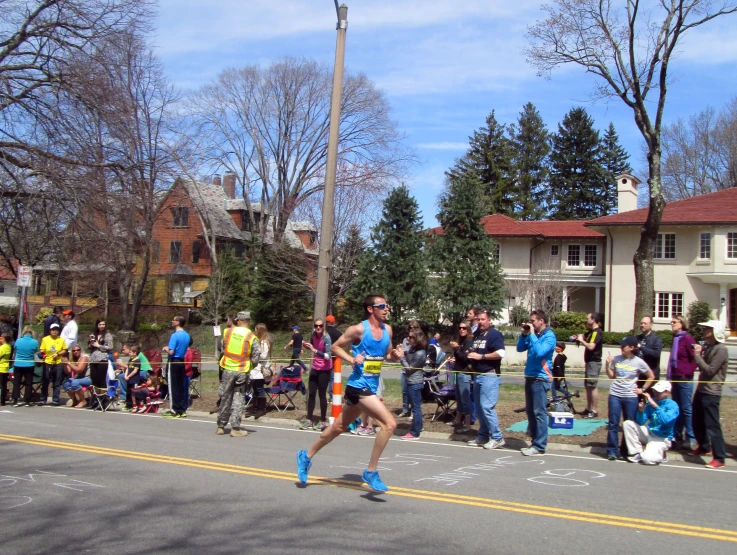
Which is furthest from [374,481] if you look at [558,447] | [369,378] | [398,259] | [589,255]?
[589,255]

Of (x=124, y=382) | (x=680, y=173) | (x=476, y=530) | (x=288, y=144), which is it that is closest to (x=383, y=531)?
(x=476, y=530)

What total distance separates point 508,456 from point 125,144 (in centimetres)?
1358

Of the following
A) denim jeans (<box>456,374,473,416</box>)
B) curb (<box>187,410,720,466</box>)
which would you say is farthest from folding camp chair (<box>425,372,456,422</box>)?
curb (<box>187,410,720,466</box>)

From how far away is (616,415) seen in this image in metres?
10.6

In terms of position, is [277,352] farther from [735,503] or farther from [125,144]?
[735,503]

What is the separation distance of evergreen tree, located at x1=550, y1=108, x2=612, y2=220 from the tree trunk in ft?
153

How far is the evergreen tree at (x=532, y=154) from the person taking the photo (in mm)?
72125

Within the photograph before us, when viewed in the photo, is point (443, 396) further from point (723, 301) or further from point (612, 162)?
point (612, 162)

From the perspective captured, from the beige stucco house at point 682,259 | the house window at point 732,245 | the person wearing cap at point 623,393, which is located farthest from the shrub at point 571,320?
→ the person wearing cap at point 623,393

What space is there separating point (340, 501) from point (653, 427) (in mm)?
5707

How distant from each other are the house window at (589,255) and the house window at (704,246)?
30.6ft

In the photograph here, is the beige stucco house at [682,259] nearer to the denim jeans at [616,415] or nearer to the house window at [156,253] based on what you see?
the house window at [156,253]

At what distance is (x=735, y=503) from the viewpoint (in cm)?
778

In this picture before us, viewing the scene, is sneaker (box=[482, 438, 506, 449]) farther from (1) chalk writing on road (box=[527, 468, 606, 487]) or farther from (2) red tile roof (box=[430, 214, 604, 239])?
(2) red tile roof (box=[430, 214, 604, 239])
